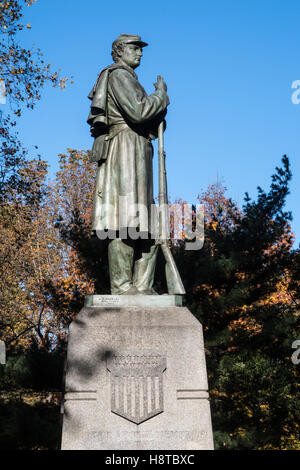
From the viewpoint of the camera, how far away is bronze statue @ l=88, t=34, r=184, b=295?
571cm

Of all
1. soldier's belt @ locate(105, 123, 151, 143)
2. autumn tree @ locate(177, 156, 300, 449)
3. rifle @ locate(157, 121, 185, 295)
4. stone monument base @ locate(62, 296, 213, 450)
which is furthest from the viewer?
autumn tree @ locate(177, 156, 300, 449)

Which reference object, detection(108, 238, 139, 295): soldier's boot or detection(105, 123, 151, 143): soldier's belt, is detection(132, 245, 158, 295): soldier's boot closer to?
detection(108, 238, 139, 295): soldier's boot

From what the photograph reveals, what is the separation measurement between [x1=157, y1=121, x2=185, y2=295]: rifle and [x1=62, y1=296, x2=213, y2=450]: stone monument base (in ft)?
1.44

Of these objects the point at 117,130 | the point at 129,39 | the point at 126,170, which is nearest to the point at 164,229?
the point at 126,170

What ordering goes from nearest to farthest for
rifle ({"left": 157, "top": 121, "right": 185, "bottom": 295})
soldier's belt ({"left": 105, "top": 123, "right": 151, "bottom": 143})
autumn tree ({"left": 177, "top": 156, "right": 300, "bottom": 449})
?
rifle ({"left": 157, "top": 121, "right": 185, "bottom": 295})
soldier's belt ({"left": 105, "top": 123, "right": 151, "bottom": 143})
autumn tree ({"left": 177, "top": 156, "right": 300, "bottom": 449})

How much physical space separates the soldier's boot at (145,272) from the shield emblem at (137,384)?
921mm

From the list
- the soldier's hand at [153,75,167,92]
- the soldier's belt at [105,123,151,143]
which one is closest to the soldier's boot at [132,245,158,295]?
the soldier's belt at [105,123,151,143]

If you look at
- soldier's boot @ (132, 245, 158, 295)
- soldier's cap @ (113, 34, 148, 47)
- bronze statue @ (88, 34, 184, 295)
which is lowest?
soldier's boot @ (132, 245, 158, 295)

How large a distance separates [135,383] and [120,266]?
1390 millimetres

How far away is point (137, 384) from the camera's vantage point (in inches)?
190

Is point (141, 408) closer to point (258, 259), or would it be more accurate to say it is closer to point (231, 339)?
point (231, 339)

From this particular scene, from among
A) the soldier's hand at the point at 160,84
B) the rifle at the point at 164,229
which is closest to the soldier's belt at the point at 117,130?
the rifle at the point at 164,229

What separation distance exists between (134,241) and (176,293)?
0.79 m

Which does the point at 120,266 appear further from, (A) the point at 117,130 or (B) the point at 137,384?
(A) the point at 117,130
